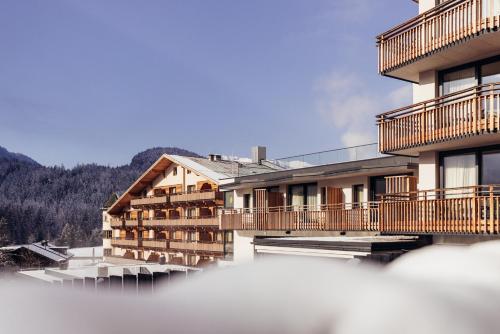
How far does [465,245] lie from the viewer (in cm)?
1719

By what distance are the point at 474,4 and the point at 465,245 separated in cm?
791

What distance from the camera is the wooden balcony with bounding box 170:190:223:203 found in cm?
4444

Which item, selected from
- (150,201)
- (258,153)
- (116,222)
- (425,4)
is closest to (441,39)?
(425,4)

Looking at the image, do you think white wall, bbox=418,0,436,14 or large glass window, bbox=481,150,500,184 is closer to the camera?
large glass window, bbox=481,150,500,184

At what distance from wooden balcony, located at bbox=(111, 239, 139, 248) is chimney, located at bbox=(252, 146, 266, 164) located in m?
18.1

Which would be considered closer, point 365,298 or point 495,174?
point 365,298

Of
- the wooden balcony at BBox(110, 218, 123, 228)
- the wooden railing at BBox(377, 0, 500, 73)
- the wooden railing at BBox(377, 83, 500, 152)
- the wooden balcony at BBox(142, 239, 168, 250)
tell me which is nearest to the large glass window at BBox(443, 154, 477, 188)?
the wooden railing at BBox(377, 83, 500, 152)

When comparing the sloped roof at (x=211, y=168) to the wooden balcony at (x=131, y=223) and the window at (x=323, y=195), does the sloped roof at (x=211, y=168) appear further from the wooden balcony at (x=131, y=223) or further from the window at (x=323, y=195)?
the window at (x=323, y=195)

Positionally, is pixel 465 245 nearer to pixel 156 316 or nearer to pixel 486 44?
pixel 486 44

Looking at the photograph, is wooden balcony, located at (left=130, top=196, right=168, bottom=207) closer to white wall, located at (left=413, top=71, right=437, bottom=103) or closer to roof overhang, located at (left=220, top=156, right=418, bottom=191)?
roof overhang, located at (left=220, top=156, right=418, bottom=191)

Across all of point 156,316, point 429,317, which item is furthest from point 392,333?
point 156,316

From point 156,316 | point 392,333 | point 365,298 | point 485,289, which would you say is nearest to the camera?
point 156,316

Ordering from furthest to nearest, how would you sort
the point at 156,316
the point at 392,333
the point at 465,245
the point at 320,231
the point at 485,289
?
1. the point at 320,231
2. the point at 465,245
3. the point at 485,289
4. the point at 392,333
5. the point at 156,316

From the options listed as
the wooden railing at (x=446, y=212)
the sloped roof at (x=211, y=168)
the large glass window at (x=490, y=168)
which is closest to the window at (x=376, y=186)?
the wooden railing at (x=446, y=212)
